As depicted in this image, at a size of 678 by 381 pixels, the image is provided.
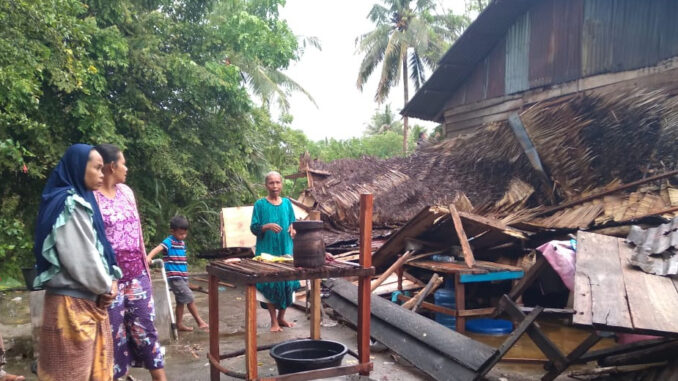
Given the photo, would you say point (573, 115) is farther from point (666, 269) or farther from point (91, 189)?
point (91, 189)

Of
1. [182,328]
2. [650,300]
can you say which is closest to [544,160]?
[650,300]

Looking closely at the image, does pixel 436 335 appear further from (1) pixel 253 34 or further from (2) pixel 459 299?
(1) pixel 253 34

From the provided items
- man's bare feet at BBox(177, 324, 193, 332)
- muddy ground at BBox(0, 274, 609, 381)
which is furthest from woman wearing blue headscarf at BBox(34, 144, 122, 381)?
man's bare feet at BBox(177, 324, 193, 332)

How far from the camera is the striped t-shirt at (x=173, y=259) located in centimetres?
609

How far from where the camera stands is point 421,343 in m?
4.60

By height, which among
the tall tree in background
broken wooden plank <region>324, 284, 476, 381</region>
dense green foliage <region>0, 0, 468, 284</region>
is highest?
the tall tree in background

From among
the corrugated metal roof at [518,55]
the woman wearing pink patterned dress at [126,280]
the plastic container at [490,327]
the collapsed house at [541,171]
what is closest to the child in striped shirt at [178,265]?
the collapsed house at [541,171]

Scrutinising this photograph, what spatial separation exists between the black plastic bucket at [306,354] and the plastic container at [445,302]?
2.43 meters

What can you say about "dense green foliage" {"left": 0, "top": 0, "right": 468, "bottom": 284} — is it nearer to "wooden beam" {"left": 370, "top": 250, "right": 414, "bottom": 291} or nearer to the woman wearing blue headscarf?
the woman wearing blue headscarf

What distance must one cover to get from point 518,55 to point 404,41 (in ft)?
49.7

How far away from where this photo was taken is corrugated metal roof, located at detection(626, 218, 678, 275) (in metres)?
3.87

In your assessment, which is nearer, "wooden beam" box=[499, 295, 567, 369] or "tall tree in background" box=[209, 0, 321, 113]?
"wooden beam" box=[499, 295, 567, 369]

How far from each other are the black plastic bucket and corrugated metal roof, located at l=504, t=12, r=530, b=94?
7.25 meters

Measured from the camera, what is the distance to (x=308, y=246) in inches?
148
